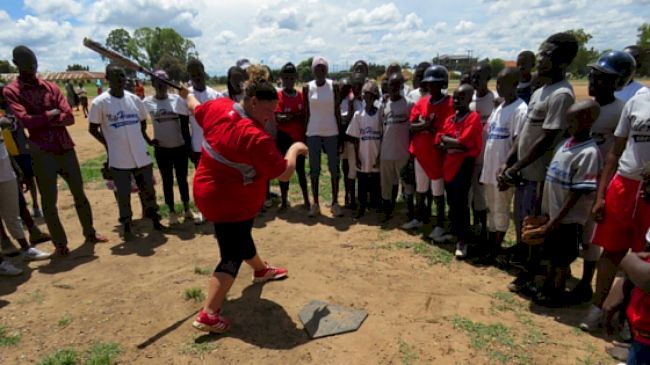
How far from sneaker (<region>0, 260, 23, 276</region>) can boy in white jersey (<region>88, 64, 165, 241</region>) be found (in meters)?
1.25

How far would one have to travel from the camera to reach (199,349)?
327cm

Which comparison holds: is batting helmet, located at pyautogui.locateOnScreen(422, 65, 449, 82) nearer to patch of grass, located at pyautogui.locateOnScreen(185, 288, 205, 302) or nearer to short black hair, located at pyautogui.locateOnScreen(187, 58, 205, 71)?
short black hair, located at pyautogui.locateOnScreen(187, 58, 205, 71)

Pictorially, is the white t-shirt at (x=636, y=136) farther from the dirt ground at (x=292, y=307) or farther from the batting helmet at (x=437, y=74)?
the batting helmet at (x=437, y=74)

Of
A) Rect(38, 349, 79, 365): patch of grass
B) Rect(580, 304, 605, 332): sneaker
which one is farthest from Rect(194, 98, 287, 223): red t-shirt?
Rect(580, 304, 605, 332): sneaker

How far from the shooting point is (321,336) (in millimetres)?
3398

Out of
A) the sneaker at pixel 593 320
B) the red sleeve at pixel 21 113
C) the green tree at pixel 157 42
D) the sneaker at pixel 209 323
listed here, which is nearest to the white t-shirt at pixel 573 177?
the sneaker at pixel 593 320

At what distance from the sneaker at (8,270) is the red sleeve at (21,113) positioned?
1558mm

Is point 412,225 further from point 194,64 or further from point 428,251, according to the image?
point 194,64

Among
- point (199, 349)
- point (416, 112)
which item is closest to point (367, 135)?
point (416, 112)

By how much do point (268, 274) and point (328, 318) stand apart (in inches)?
37.7

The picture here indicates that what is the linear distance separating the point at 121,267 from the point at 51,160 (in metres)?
1.52

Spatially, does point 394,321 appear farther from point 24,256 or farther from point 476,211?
point 24,256

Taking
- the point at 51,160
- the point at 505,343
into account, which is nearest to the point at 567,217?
the point at 505,343

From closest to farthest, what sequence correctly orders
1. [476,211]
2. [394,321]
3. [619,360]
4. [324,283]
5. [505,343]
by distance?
[619,360] → [505,343] → [394,321] → [324,283] → [476,211]
